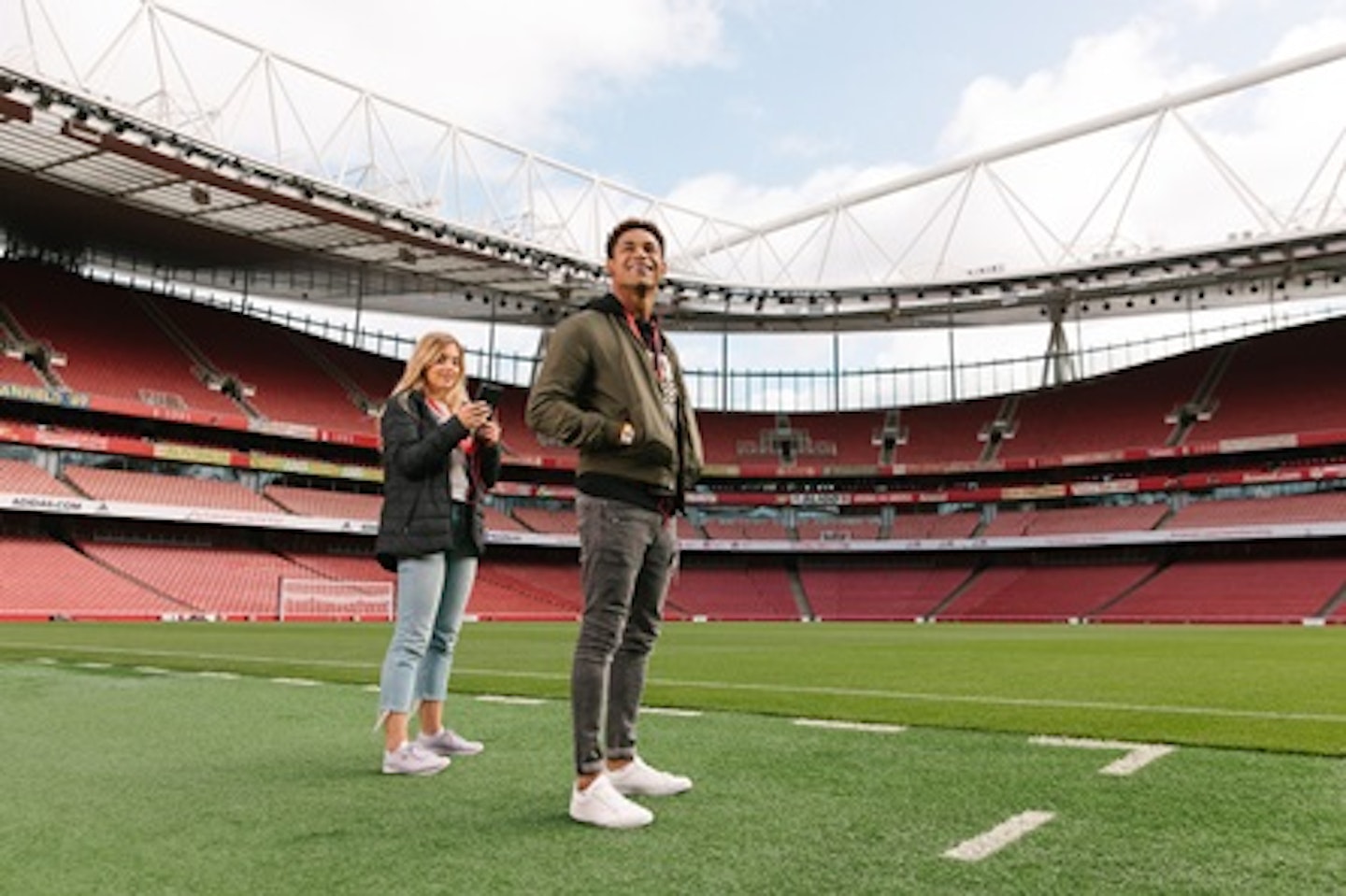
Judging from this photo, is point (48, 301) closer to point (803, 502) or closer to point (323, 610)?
point (323, 610)

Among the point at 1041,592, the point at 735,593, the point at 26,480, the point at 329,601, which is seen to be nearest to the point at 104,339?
the point at 26,480

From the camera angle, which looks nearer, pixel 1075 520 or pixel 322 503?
pixel 322 503

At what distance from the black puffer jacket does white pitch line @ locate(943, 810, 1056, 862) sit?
102 inches

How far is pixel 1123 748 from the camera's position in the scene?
16.0ft

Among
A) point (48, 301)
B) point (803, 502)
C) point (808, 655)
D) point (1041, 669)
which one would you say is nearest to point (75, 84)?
point (48, 301)

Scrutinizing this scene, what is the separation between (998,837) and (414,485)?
2887mm

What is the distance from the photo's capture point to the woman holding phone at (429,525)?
456 cm

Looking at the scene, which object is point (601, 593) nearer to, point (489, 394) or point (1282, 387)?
point (489, 394)

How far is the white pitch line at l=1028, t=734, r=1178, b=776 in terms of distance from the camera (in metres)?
4.36

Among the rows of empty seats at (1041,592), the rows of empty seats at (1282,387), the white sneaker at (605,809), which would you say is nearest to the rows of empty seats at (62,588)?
the rows of empty seats at (1041,592)

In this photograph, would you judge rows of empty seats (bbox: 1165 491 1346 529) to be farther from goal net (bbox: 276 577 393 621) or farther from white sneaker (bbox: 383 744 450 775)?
white sneaker (bbox: 383 744 450 775)

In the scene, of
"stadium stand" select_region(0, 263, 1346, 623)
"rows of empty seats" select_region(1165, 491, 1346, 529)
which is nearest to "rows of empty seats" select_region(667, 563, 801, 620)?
"stadium stand" select_region(0, 263, 1346, 623)

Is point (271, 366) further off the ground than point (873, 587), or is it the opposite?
point (271, 366)

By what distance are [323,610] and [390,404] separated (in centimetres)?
3733
